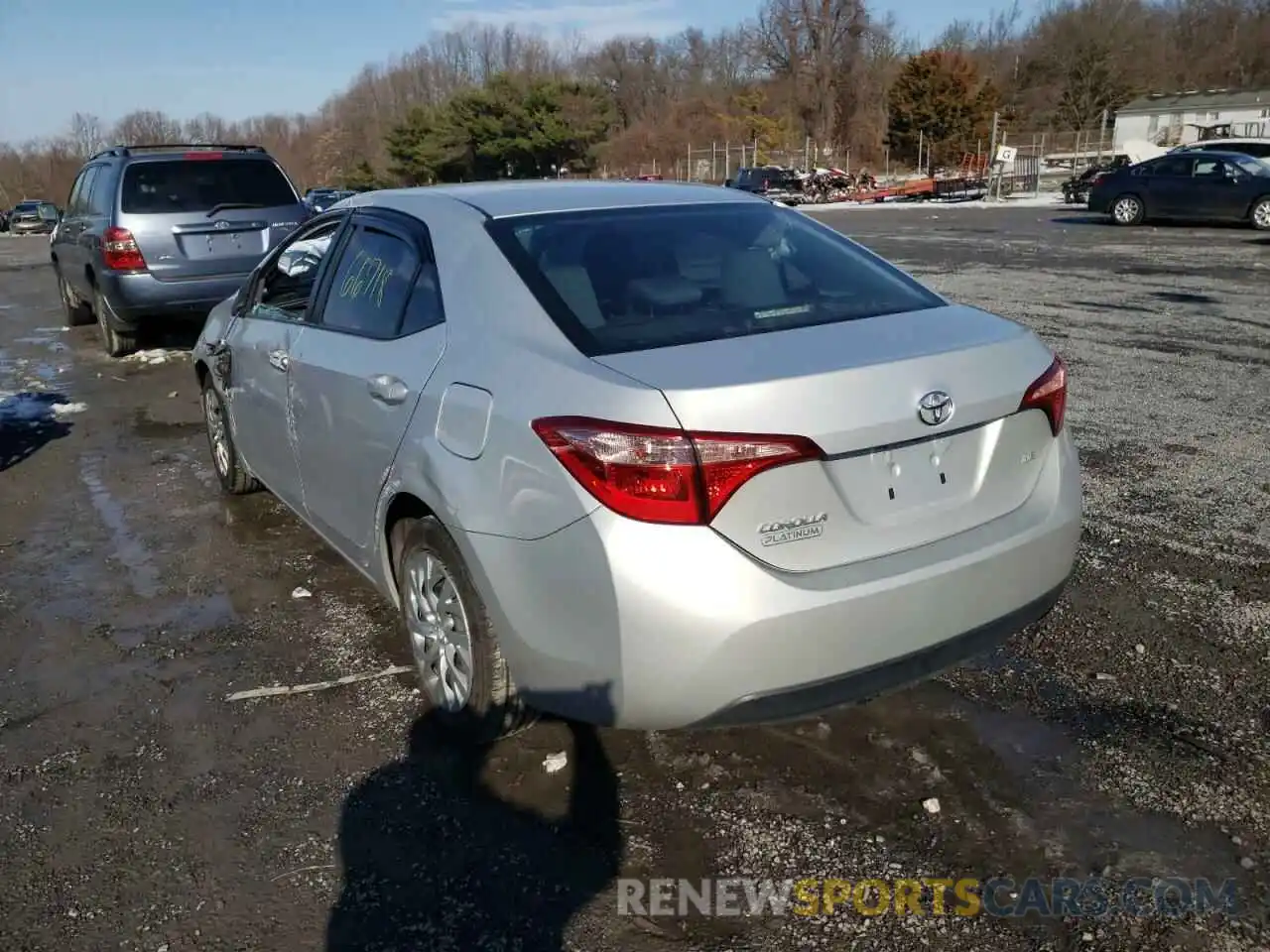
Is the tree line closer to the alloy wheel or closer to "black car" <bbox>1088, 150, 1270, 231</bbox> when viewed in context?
"black car" <bbox>1088, 150, 1270, 231</bbox>

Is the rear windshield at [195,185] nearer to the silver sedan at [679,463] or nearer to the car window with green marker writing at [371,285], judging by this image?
the car window with green marker writing at [371,285]

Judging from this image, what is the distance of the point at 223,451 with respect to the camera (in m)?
5.79

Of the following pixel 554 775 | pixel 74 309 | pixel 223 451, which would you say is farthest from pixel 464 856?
pixel 74 309

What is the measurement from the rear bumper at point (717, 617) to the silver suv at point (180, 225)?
8054mm

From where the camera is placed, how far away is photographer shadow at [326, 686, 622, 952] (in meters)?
2.54

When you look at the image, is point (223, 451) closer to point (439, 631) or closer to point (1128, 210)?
point (439, 631)

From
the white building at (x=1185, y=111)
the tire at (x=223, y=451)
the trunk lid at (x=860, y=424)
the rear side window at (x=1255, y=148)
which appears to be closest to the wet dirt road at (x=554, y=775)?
the tire at (x=223, y=451)

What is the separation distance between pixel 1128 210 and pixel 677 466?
2311 cm

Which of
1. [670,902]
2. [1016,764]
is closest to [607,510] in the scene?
[670,902]

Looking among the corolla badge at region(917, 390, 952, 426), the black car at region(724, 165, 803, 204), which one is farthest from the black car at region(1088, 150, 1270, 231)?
the corolla badge at region(917, 390, 952, 426)

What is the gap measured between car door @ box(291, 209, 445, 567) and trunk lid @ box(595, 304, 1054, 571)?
0.88 meters

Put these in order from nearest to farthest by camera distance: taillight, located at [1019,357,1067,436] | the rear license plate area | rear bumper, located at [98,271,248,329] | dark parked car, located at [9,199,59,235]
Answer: the rear license plate area, taillight, located at [1019,357,1067,436], rear bumper, located at [98,271,248,329], dark parked car, located at [9,199,59,235]

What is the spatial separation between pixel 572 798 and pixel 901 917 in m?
0.97

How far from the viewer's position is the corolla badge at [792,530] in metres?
2.52
